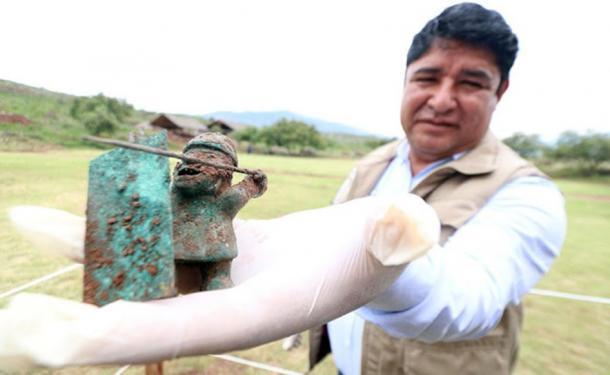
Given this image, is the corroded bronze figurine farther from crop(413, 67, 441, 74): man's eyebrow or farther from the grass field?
crop(413, 67, 441, 74): man's eyebrow

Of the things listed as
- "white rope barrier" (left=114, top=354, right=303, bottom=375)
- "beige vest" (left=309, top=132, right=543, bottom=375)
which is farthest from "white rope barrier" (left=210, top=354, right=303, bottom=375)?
"beige vest" (left=309, top=132, right=543, bottom=375)

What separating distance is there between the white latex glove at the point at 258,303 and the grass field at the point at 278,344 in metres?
0.40

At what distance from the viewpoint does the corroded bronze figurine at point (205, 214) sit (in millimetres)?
802

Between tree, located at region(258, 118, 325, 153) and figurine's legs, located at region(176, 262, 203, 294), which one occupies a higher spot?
tree, located at region(258, 118, 325, 153)

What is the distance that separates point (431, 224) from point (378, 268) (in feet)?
0.47

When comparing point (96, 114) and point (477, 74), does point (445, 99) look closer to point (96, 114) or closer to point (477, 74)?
point (477, 74)

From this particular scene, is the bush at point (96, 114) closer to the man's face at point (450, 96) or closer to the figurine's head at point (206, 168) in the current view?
the figurine's head at point (206, 168)

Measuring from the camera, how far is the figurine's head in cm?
81

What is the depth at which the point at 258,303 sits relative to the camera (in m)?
0.68

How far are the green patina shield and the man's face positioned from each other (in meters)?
1.23

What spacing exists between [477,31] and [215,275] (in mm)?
1330

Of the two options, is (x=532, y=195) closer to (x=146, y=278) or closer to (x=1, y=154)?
(x=146, y=278)

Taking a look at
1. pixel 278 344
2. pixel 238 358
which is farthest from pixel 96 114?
pixel 278 344

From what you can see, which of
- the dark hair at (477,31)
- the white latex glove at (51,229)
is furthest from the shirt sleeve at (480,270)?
the white latex glove at (51,229)
